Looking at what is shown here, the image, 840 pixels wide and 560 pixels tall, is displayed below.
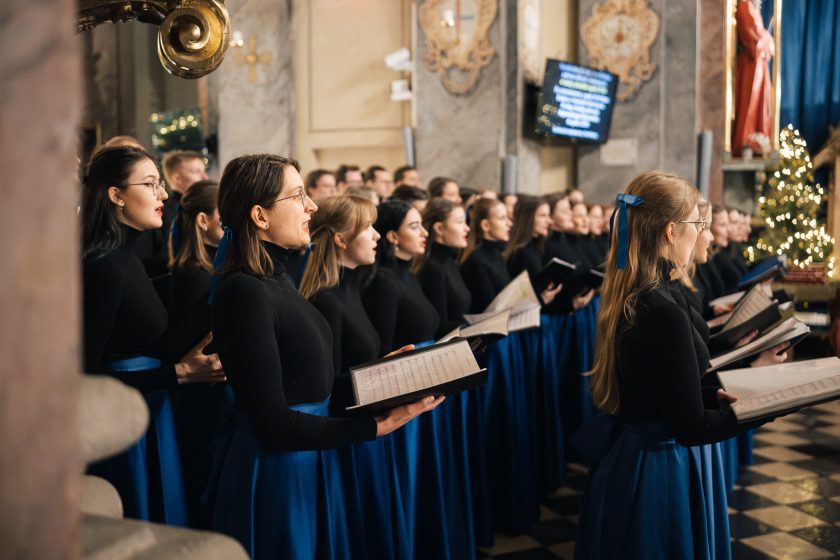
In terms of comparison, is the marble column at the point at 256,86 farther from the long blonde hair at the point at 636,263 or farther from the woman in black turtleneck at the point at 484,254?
the long blonde hair at the point at 636,263

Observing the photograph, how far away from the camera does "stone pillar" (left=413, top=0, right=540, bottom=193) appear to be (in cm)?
909

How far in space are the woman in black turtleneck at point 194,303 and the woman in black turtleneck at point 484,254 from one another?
167 cm

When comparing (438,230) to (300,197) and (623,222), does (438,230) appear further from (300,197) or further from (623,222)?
(300,197)

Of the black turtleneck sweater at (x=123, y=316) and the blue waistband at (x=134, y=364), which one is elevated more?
the black turtleneck sweater at (x=123, y=316)

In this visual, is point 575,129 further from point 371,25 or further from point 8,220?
point 8,220

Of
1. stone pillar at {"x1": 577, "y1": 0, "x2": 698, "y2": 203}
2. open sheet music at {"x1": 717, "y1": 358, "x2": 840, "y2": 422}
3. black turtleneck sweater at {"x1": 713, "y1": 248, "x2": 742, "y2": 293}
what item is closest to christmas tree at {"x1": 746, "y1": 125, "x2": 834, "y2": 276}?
stone pillar at {"x1": 577, "y1": 0, "x2": 698, "y2": 203}

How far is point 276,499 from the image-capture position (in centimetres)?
202

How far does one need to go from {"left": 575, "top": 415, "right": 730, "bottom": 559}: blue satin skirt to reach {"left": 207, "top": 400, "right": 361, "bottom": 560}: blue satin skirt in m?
0.75

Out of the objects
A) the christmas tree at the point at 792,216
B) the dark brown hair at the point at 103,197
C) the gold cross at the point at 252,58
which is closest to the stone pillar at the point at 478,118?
the gold cross at the point at 252,58

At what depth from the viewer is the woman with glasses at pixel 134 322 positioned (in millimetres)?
2447

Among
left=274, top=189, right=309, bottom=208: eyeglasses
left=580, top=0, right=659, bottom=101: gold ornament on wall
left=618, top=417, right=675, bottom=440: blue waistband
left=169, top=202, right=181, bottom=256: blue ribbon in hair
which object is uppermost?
left=580, top=0, right=659, bottom=101: gold ornament on wall

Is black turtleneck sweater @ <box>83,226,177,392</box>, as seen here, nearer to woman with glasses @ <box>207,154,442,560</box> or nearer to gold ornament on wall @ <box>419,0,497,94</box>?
woman with glasses @ <box>207,154,442,560</box>

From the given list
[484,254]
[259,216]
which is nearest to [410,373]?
[259,216]

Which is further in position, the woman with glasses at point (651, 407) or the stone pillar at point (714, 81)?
the stone pillar at point (714, 81)
